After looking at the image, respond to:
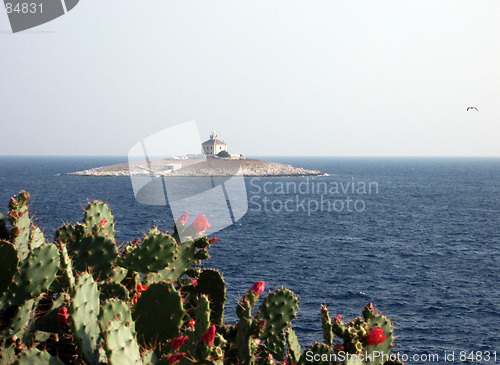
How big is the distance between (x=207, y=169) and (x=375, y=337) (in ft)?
406

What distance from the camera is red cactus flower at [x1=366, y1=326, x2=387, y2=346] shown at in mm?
3113

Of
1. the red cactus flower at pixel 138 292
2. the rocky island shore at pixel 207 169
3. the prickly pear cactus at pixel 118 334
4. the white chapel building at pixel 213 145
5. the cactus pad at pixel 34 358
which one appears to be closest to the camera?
the prickly pear cactus at pixel 118 334

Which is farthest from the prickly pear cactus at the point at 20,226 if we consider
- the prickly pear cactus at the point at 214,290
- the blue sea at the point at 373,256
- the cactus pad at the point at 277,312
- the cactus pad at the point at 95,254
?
the cactus pad at the point at 277,312

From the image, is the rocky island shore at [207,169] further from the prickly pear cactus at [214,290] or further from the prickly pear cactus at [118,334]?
the prickly pear cactus at [118,334]

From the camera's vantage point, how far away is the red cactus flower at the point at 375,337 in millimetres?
3113

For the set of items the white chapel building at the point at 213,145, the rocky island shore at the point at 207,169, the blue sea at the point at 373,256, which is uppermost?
the white chapel building at the point at 213,145

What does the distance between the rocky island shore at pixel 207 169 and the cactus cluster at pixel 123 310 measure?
313 ft

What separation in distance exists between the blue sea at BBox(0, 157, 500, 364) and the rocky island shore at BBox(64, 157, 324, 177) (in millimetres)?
18683

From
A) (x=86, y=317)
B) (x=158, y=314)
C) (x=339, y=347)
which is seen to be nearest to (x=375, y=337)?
(x=339, y=347)

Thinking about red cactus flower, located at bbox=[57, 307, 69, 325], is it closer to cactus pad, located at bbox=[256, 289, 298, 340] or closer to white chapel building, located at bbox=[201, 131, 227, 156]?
cactus pad, located at bbox=[256, 289, 298, 340]

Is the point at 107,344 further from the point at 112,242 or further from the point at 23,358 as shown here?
the point at 112,242

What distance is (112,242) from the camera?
12.4 ft

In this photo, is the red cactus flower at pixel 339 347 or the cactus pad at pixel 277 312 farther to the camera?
the cactus pad at pixel 277 312

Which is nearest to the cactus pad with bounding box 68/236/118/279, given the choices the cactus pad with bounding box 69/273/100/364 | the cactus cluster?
the cactus cluster
